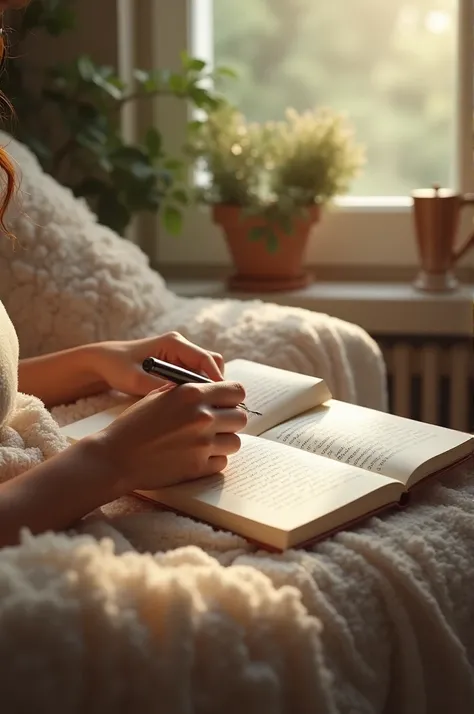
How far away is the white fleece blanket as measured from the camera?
0.62 metres

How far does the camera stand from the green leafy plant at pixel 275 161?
5.87 ft

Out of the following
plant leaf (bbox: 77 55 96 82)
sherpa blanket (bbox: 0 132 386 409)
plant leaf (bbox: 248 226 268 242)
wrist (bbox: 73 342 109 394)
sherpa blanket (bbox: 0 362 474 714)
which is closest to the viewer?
sherpa blanket (bbox: 0 362 474 714)

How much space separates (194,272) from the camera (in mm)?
2064

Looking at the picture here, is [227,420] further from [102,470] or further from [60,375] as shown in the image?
[60,375]

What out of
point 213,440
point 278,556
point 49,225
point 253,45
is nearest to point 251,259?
point 253,45

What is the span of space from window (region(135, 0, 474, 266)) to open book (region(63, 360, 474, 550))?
0.95m

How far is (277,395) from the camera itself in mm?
1030


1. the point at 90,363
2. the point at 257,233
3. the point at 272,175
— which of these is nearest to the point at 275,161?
the point at 272,175

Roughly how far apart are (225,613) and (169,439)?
0.19m

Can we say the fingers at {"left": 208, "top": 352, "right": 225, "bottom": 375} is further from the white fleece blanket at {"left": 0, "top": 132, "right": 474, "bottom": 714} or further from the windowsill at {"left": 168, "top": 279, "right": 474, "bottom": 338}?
the windowsill at {"left": 168, "top": 279, "right": 474, "bottom": 338}

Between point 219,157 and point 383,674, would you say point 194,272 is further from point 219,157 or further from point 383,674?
point 383,674

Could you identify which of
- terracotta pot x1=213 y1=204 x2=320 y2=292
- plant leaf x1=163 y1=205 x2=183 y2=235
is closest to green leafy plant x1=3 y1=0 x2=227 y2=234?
plant leaf x1=163 y1=205 x2=183 y2=235

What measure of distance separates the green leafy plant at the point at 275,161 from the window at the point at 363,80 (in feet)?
0.52

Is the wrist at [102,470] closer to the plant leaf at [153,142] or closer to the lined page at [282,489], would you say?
the lined page at [282,489]
